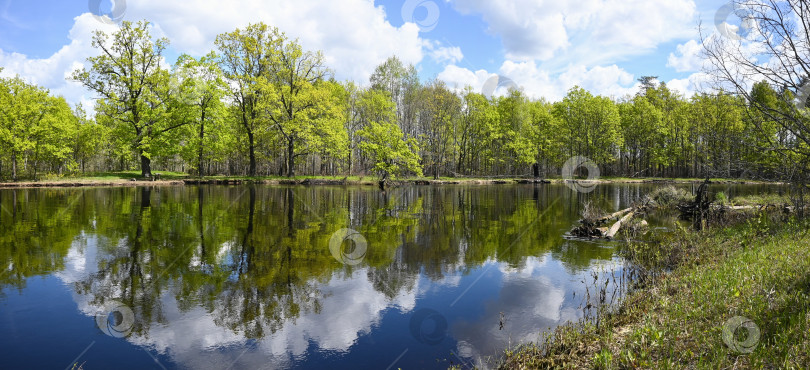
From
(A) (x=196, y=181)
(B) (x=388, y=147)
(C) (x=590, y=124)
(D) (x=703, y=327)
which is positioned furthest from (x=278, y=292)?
(C) (x=590, y=124)

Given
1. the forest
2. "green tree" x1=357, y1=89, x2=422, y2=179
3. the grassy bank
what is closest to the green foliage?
the forest

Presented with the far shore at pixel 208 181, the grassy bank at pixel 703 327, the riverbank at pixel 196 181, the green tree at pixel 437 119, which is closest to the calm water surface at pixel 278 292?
the grassy bank at pixel 703 327

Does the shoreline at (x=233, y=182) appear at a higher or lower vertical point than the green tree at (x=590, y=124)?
lower

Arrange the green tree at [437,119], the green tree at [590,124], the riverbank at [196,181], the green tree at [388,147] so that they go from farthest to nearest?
the green tree at [590,124] → the green tree at [437,119] → the green tree at [388,147] → the riverbank at [196,181]

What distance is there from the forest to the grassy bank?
22348 millimetres

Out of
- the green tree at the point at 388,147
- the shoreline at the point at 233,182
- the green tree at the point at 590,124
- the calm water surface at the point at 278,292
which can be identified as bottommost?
the calm water surface at the point at 278,292

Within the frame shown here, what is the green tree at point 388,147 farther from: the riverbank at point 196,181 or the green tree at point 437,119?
the green tree at point 437,119

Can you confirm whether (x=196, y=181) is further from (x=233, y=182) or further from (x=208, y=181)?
(x=233, y=182)

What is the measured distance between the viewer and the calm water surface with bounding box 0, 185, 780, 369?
19.3 ft

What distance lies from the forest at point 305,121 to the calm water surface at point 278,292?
866 inches

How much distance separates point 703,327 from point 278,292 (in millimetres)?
6917

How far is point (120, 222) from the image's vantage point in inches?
667

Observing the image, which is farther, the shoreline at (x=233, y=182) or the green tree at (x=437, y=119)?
the green tree at (x=437, y=119)

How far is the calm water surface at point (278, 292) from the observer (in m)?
5.88
